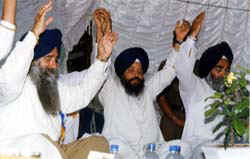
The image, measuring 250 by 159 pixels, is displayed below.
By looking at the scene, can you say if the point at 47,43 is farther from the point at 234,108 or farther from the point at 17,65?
the point at 234,108

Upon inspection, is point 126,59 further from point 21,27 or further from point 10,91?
point 10,91

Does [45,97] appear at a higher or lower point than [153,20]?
lower

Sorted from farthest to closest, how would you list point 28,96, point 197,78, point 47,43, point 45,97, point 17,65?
point 197,78
point 47,43
point 45,97
point 28,96
point 17,65

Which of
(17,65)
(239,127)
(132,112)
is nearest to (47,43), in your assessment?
(17,65)

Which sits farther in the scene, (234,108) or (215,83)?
(215,83)

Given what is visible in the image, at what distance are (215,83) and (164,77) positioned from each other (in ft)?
1.82

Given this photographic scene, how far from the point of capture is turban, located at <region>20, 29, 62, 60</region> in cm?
432

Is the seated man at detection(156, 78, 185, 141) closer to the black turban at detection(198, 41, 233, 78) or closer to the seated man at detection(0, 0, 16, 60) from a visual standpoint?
the black turban at detection(198, 41, 233, 78)

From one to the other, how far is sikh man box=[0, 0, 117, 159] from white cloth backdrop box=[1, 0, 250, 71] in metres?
1.39

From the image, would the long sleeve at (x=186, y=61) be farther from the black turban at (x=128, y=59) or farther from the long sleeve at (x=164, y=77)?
the black turban at (x=128, y=59)

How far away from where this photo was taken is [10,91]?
3.90m

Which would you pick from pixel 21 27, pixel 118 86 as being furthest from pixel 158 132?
pixel 21 27

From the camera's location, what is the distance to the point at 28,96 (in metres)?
4.15

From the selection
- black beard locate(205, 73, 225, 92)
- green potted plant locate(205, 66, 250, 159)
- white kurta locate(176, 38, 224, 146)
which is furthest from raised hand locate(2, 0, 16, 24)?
black beard locate(205, 73, 225, 92)
